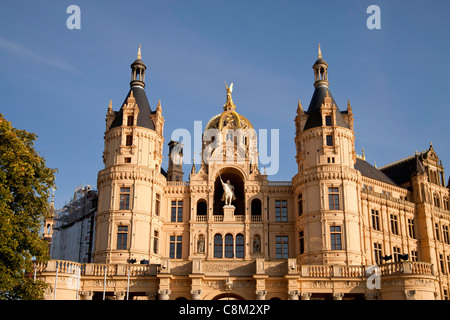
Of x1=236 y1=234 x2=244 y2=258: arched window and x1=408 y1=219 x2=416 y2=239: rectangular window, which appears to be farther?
x1=408 y1=219 x2=416 y2=239: rectangular window

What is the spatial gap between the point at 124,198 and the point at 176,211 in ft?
23.7

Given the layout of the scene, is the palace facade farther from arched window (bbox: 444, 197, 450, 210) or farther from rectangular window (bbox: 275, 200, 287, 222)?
arched window (bbox: 444, 197, 450, 210)

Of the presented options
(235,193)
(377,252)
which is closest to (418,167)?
(377,252)

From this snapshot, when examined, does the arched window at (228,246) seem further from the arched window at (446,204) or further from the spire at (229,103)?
the arched window at (446,204)

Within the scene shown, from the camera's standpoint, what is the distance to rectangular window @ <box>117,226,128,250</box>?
5538 centimetres

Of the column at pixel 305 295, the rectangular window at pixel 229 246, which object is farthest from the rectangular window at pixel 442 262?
the column at pixel 305 295

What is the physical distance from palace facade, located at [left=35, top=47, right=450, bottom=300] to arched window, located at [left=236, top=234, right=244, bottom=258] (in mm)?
114

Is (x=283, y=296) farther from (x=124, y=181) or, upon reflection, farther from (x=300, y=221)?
(x=124, y=181)

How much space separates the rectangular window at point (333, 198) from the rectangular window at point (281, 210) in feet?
21.2

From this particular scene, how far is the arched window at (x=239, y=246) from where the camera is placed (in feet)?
197

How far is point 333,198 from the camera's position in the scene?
187ft

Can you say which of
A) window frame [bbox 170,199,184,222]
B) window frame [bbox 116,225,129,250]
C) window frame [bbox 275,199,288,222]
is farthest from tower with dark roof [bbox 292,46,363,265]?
window frame [bbox 116,225,129,250]

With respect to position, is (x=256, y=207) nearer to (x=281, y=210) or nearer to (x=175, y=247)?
(x=281, y=210)
